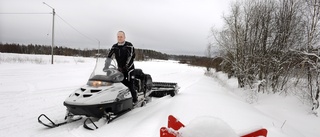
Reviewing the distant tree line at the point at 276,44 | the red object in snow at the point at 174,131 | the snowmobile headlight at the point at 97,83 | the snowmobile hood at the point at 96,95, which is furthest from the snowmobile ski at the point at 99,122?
the distant tree line at the point at 276,44

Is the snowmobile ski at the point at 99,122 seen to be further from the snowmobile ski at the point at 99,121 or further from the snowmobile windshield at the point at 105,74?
the snowmobile windshield at the point at 105,74

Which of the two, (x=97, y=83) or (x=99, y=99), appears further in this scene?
(x=97, y=83)

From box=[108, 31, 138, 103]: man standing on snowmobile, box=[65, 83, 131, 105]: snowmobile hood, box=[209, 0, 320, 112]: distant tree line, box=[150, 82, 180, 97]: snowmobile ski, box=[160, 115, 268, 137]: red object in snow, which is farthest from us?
box=[209, 0, 320, 112]: distant tree line

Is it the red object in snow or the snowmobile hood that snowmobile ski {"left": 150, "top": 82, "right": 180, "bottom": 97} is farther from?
the red object in snow

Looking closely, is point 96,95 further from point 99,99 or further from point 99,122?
point 99,122

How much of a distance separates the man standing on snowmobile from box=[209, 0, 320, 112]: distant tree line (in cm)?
664

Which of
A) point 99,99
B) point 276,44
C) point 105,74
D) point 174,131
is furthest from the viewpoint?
point 276,44

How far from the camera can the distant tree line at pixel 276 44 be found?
26.5 ft

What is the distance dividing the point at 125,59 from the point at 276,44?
8.46 meters

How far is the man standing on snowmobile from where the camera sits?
4906 millimetres

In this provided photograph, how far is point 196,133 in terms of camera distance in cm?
93

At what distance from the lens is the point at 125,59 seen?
4969mm

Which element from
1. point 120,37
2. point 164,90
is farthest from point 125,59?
point 164,90

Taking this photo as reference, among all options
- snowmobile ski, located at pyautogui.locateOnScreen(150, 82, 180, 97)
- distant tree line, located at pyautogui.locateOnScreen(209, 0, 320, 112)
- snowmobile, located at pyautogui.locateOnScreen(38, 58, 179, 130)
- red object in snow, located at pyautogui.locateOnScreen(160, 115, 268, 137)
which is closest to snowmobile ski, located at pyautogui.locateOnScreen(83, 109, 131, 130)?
snowmobile, located at pyautogui.locateOnScreen(38, 58, 179, 130)
